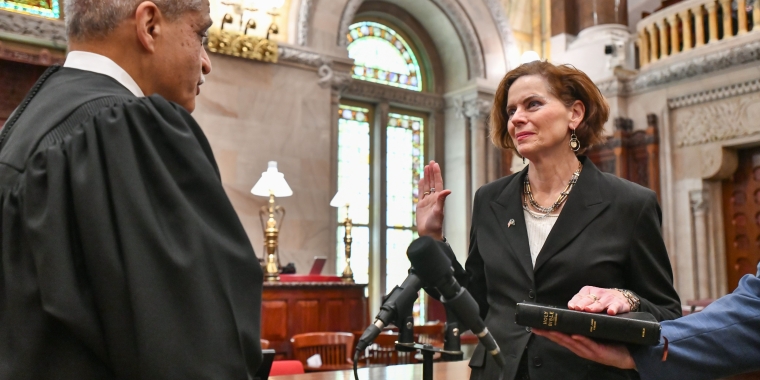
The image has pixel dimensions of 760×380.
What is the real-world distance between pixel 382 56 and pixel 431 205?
33.7 ft

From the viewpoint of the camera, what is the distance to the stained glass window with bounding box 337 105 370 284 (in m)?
11.3

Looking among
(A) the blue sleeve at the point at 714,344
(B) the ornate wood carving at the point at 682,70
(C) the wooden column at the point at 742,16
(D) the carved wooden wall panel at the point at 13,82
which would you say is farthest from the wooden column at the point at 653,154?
(A) the blue sleeve at the point at 714,344

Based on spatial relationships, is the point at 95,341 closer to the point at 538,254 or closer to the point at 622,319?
the point at 622,319

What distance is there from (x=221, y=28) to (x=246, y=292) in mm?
8422

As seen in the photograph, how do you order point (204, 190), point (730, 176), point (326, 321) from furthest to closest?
point (730, 176) < point (326, 321) < point (204, 190)

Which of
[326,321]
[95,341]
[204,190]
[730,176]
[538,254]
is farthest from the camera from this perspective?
[730,176]

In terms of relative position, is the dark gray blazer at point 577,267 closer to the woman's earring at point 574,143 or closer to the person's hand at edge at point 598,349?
the woman's earring at point 574,143

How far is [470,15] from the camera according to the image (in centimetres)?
1176

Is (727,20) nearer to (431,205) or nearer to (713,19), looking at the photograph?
(713,19)

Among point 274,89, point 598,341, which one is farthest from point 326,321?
point 598,341

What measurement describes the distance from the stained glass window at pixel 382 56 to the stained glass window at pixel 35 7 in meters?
4.68

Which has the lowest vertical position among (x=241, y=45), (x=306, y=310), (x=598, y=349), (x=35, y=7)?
(x=306, y=310)

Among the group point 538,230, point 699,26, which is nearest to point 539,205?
point 538,230

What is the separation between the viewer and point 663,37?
1023cm
